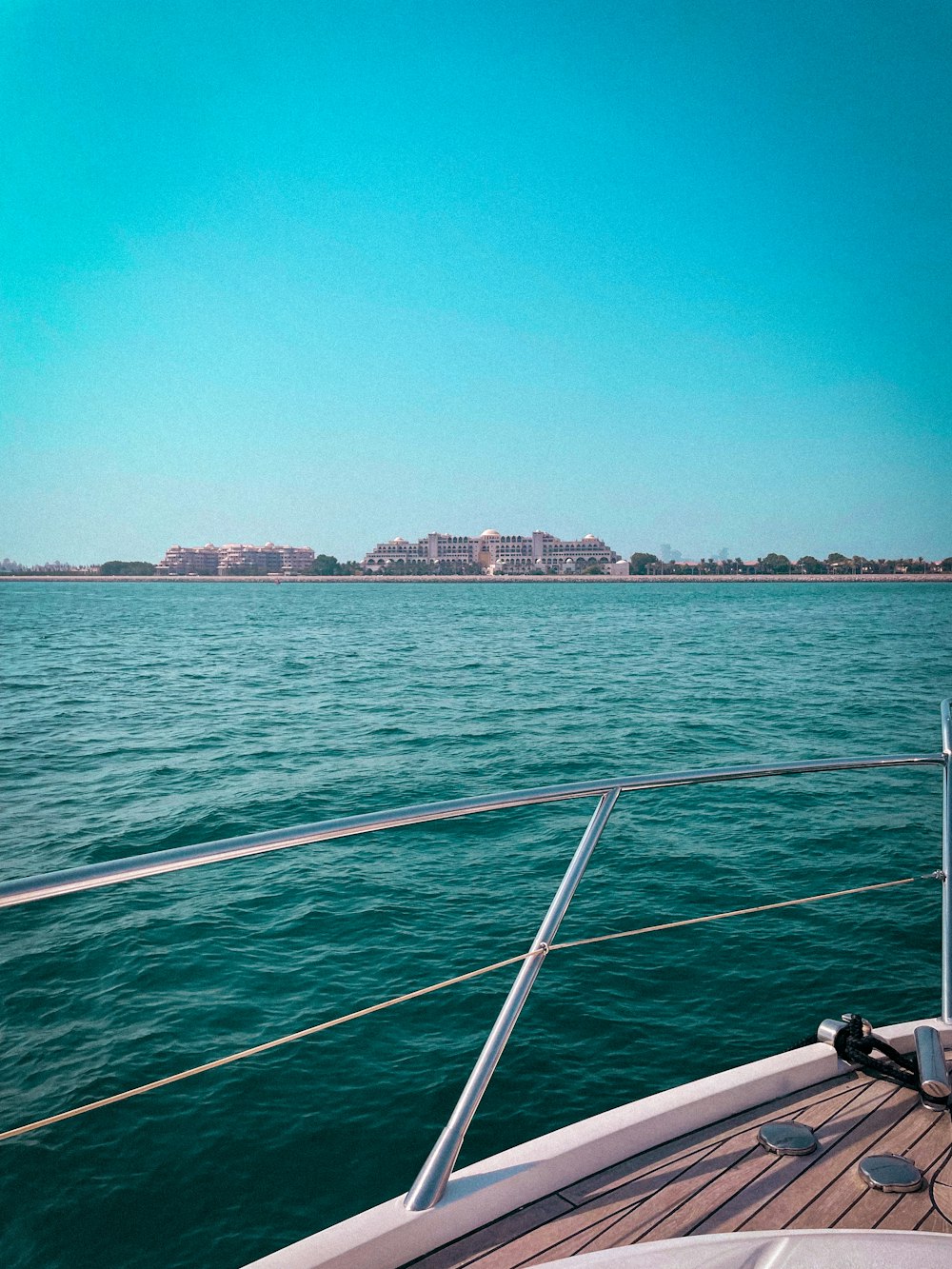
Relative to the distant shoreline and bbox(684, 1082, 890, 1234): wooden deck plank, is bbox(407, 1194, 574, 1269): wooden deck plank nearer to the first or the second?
bbox(684, 1082, 890, 1234): wooden deck plank

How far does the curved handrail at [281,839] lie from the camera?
1269mm

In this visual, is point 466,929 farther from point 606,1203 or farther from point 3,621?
point 3,621

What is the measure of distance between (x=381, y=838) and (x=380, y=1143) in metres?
5.55

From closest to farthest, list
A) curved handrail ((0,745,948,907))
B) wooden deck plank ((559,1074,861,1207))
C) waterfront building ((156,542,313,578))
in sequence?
1. curved handrail ((0,745,948,907))
2. wooden deck plank ((559,1074,861,1207))
3. waterfront building ((156,542,313,578))

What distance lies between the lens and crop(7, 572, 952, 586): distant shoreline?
150 metres

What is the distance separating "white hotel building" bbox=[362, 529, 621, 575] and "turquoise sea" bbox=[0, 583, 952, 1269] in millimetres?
151017

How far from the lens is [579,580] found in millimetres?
157500

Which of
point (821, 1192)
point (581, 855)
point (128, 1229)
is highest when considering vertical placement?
point (581, 855)

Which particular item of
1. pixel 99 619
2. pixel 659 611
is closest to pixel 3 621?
pixel 99 619

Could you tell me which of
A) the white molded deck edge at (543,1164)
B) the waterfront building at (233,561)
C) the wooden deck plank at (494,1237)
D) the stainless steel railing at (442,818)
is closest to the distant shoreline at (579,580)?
the waterfront building at (233,561)

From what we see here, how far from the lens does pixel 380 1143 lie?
457 centimetres

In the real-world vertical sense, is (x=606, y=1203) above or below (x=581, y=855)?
below

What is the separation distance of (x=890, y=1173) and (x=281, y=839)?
4.71 feet

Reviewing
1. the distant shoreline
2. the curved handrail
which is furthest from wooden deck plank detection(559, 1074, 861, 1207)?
the distant shoreline
